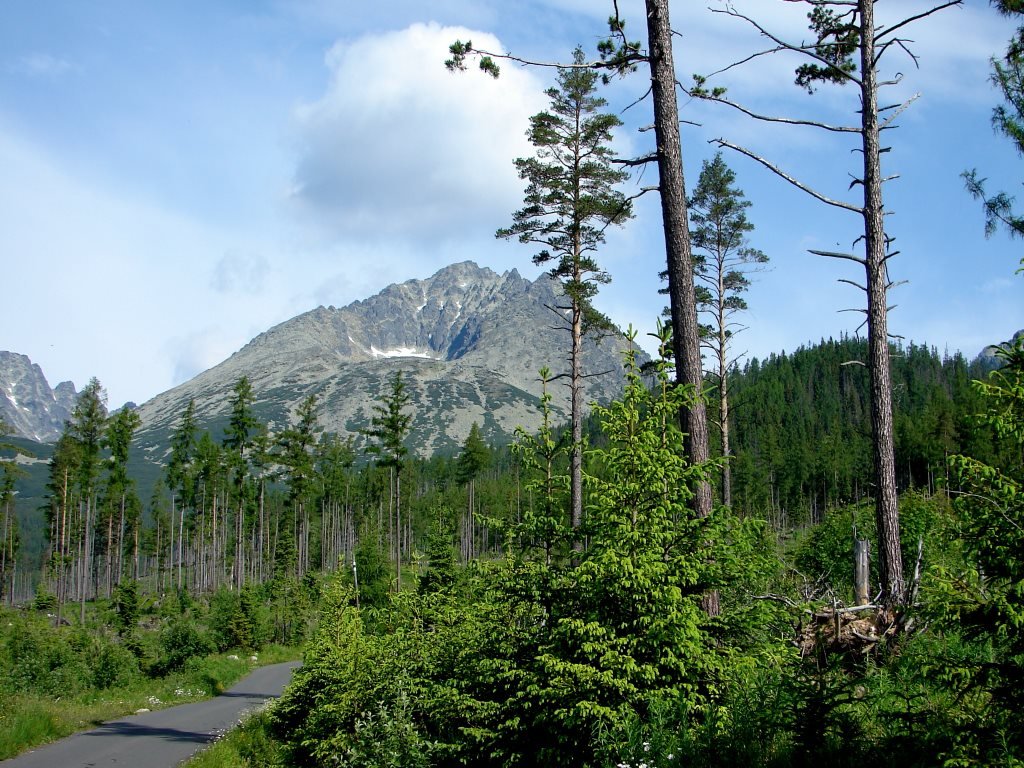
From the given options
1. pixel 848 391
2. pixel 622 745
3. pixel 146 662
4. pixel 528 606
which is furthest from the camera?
pixel 848 391

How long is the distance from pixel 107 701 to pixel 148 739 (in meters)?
9.70

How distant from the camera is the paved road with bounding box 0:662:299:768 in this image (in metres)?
13.4

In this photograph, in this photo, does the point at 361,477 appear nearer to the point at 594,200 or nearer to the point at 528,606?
the point at 594,200

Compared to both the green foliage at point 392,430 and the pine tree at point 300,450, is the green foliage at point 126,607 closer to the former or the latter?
the green foliage at point 392,430

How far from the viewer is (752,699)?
6.06m

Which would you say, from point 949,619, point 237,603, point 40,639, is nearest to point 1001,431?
point 949,619

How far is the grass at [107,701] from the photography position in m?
15.5

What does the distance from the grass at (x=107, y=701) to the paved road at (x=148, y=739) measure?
0.48m

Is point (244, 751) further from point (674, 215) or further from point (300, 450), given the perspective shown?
point (300, 450)

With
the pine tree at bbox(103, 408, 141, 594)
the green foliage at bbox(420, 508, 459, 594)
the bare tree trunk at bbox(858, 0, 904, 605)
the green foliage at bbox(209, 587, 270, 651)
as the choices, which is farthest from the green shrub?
the bare tree trunk at bbox(858, 0, 904, 605)

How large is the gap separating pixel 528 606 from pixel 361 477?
9202 cm

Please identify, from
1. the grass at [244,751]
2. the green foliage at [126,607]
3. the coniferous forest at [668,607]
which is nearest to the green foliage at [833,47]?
the coniferous forest at [668,607]

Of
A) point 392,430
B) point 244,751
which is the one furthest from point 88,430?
point 244,751

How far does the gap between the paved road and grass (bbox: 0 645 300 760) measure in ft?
1.58
